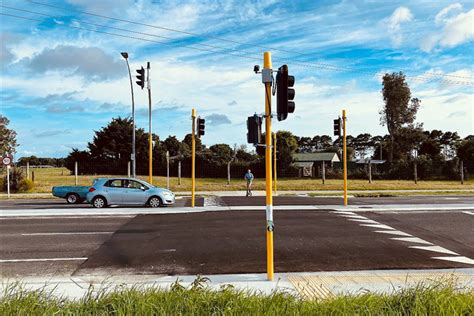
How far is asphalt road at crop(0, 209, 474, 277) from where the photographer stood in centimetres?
871

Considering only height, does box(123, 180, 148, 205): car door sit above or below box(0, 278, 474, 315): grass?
above

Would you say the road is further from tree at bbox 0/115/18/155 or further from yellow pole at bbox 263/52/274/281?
tree at bbox 0/115/18/155

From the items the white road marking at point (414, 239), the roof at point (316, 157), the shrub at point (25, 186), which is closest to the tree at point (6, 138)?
the shrub at point (25, 186)

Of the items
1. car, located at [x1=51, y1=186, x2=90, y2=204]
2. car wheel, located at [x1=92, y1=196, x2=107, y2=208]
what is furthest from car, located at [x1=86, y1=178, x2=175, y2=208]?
car, located at [x1=51, y1=186, x2=90, y2=204]

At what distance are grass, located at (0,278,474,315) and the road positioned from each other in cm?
277

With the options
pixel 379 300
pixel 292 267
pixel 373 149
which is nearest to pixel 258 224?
pixel 292 267

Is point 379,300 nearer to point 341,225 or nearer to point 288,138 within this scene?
point 341,225

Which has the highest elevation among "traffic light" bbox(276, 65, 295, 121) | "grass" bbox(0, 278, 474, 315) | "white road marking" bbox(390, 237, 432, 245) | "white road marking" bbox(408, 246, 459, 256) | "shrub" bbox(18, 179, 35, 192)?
"traffic light" bbox(276, 65, 295, 121)

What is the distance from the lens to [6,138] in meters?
58.8

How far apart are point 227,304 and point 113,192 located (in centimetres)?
1582

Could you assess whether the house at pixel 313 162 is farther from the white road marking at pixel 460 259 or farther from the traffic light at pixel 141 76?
the white road marking at pixel 460 259

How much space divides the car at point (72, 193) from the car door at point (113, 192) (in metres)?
2.92

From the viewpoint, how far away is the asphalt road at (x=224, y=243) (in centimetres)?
871

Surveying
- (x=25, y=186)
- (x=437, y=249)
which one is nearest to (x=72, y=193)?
(x=25, y=186)
